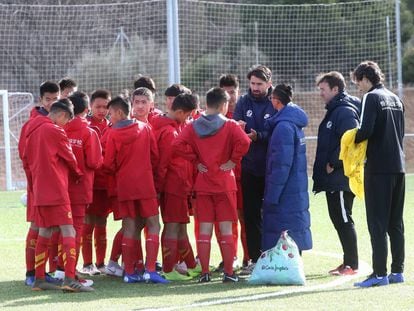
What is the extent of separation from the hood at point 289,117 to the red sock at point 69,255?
83.4 inches

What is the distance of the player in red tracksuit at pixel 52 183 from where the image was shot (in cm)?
842

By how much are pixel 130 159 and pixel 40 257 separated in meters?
1.23

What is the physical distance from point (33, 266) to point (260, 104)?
8.82 feet

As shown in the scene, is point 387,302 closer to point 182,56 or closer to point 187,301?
point 187,301

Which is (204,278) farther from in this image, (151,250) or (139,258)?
(139,258)

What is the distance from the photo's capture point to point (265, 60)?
92.2 ft

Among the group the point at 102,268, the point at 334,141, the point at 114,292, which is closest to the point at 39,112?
the point at 102,268

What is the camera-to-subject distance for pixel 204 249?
885 centimetres

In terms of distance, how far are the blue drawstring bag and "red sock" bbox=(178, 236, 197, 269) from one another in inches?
41.7

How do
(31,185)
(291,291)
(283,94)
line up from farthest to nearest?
(283,94), (31,185), (291,291)

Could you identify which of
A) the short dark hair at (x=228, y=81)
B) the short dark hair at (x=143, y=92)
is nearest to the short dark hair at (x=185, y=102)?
the short dark hair at (x=143, y=92)

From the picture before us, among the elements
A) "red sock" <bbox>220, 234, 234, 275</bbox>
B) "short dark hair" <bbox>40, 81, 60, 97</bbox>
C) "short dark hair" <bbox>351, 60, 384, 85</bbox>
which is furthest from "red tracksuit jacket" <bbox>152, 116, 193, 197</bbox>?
"short dark hair" <bbox>351, 60, 384, 85</bbox>

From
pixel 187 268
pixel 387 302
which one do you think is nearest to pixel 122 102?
pixel 187 268

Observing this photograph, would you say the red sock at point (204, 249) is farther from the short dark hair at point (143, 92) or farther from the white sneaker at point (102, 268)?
the short dark hair at point (143, 92)
